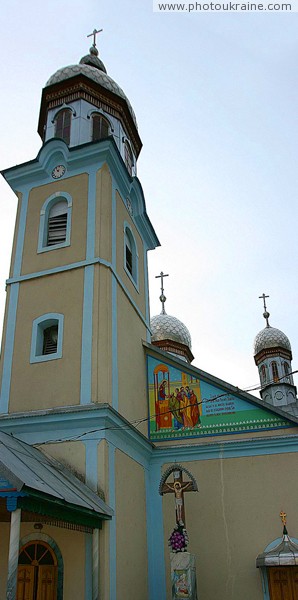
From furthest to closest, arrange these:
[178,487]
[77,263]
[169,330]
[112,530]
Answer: [169,330], [77,263], [178,487], [112,530]

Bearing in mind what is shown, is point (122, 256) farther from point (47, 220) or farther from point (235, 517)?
point (235, 517)

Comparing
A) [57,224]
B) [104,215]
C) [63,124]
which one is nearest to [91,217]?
[104,215]

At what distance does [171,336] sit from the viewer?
26.4 m

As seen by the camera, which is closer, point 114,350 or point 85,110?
point 114,350

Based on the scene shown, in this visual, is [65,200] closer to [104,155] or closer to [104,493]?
[104,155]

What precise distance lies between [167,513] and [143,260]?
717 centimetres

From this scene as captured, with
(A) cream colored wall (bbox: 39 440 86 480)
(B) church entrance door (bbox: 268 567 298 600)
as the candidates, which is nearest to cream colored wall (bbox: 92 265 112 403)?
(A) cream colored wall (bbox: 39 440 86 480)

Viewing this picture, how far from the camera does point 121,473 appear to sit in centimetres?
1148

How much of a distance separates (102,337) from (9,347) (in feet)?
7.63

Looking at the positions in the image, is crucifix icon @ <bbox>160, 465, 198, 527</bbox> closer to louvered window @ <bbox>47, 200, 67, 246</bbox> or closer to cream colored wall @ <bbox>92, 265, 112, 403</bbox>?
cream colored wall @ <bbox>92, 265, 112, 403</bbox>

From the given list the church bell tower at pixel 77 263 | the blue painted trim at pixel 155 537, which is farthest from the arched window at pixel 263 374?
the blue painted trim at pixel 155 537

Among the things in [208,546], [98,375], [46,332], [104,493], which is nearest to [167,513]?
[208,546]

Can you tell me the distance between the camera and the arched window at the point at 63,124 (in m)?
15.7

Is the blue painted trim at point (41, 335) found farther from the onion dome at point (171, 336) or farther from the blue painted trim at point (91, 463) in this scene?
the onion dome at point (171, 336)
